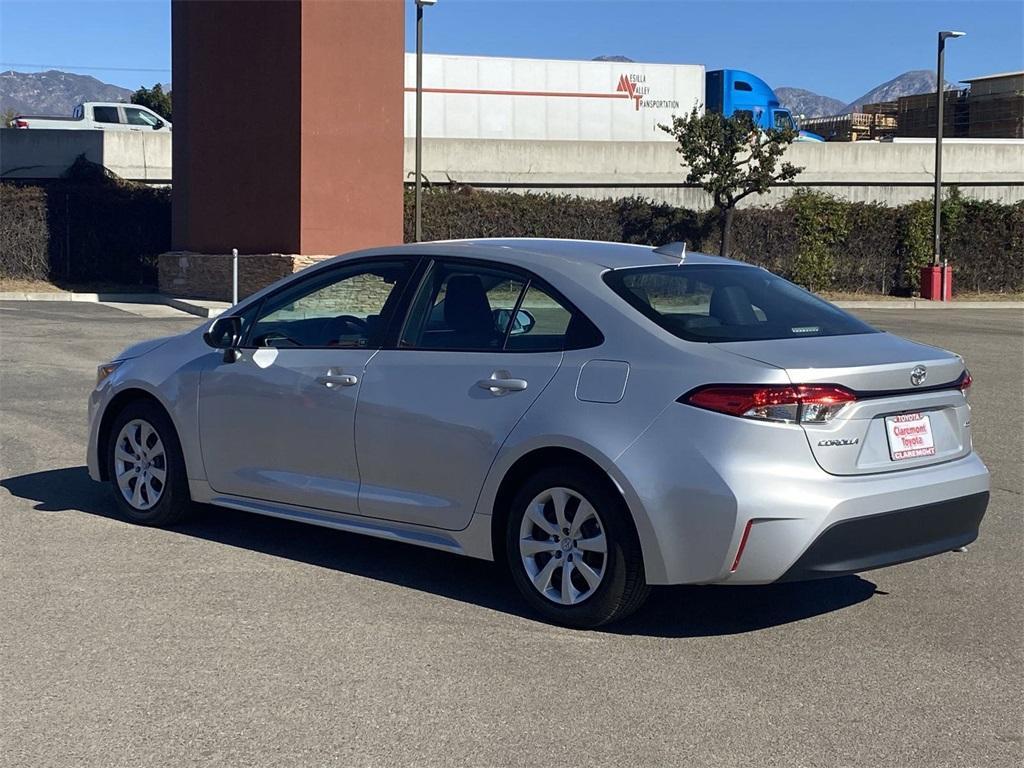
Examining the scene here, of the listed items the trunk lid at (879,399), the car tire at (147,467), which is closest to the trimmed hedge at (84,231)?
the car tire at (147,467)

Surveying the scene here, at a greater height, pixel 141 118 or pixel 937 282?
pixel 141 118

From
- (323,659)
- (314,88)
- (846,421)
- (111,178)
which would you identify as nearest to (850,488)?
(846,421)

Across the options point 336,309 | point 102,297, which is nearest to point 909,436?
point 336,309

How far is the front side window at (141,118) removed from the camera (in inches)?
1643

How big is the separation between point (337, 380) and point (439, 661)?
1730mm

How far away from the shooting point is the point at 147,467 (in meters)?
7.14

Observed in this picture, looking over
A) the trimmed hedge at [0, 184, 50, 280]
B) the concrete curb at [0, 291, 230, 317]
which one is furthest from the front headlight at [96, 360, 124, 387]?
the trimmed hedge at [0, 184, 50, 280]

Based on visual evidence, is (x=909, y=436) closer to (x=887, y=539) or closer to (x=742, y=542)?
(x=887, y=539)

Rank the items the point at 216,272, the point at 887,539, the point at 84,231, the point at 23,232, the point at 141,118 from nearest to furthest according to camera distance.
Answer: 1. the point at 887,539
2. the point at 216,272
3. the point at 23,232
4. the point at 84,231
5. the point at 141,118

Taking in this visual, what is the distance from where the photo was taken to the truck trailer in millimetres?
40469

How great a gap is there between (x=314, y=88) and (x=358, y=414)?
67.0ft

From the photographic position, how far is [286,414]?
6422mm

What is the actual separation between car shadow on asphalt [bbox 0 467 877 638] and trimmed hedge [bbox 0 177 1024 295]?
2504 cm

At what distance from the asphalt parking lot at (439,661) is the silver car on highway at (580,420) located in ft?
1.08
